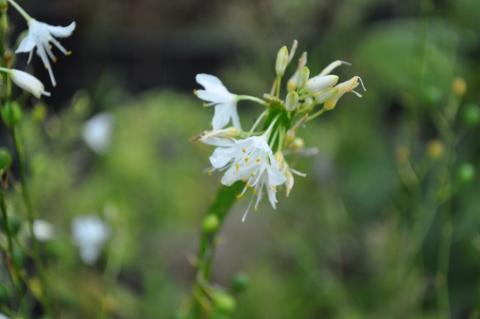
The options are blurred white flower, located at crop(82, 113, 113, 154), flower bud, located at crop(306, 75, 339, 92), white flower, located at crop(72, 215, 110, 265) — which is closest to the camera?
flower bud, located at crop(306, 75, 339, 92)

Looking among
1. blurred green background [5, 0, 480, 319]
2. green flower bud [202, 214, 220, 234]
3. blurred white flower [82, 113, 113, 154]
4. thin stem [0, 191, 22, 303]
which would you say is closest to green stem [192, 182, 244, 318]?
green flower bud [202, 214, 220, 234]

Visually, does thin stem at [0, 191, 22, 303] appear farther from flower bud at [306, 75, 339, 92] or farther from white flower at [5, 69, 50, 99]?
flower bud at [306, 75, 339, 92]

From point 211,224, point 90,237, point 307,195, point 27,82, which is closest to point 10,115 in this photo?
point 27,82

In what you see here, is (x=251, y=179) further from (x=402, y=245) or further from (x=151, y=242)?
(x=151, y=242)

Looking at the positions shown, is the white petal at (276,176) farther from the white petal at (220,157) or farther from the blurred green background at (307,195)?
the blurred green background at (307,195)

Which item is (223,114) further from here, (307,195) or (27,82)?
(307,195)

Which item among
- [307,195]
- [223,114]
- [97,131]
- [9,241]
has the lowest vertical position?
[307,195]
